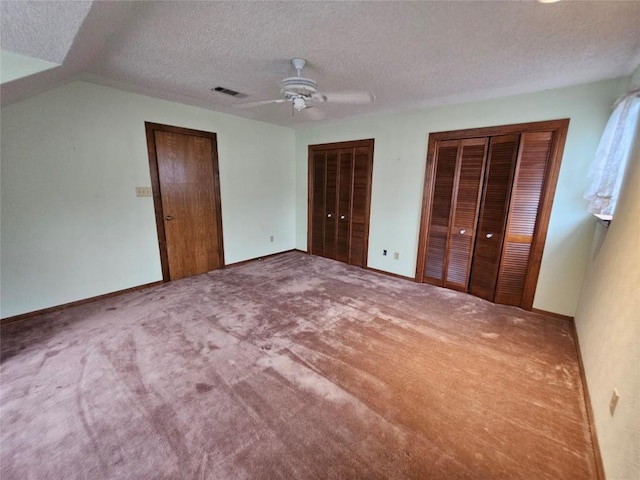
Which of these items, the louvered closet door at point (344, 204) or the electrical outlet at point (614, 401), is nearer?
the electrical outlet at point (614, 401)

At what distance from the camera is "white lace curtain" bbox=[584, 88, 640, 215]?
2.02 meters

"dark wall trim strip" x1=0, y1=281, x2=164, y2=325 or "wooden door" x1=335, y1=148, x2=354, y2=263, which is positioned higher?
"wooden door" x1=335, y1=148, x2=354, y2=263

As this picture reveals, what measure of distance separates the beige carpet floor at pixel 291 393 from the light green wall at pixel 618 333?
8.1 inches

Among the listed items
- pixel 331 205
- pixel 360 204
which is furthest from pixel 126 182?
pixel 360 204

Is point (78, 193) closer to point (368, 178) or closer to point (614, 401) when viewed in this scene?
point (368, 178)

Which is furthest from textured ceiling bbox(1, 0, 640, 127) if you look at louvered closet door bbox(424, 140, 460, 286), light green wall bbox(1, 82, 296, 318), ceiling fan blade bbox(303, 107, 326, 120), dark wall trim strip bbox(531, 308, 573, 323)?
dark wall trim strip bbox(531, 308, 573, 323)

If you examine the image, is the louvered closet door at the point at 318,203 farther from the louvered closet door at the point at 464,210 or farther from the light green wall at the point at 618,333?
the light green wall at the point at 618,333

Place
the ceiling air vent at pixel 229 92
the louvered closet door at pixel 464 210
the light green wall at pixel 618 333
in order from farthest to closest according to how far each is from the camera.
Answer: the louvered closet door at pixel 464 210, the ceiling air vent at pixel 229 92, the light green wall at pixel 618 333

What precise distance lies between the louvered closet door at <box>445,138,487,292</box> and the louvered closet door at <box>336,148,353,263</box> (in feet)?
5.21

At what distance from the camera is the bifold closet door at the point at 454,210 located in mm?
3133

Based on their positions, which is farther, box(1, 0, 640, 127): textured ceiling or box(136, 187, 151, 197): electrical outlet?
box(136, 187, 151, 197): electrical outlet

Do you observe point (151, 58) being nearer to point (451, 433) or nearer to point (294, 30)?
point (294, 30)

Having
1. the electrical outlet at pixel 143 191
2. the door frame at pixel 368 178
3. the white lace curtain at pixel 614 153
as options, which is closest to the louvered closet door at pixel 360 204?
the door frame at pixel 368 178

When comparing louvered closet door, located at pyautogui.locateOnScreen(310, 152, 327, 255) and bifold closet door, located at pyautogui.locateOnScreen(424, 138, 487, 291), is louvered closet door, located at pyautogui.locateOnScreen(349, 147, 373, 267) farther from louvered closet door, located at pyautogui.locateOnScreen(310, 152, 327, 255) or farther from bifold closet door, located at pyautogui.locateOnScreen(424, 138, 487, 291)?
bifold closet door, located at pyautogui.locateOnScreen(424, 138, 487, 291)
